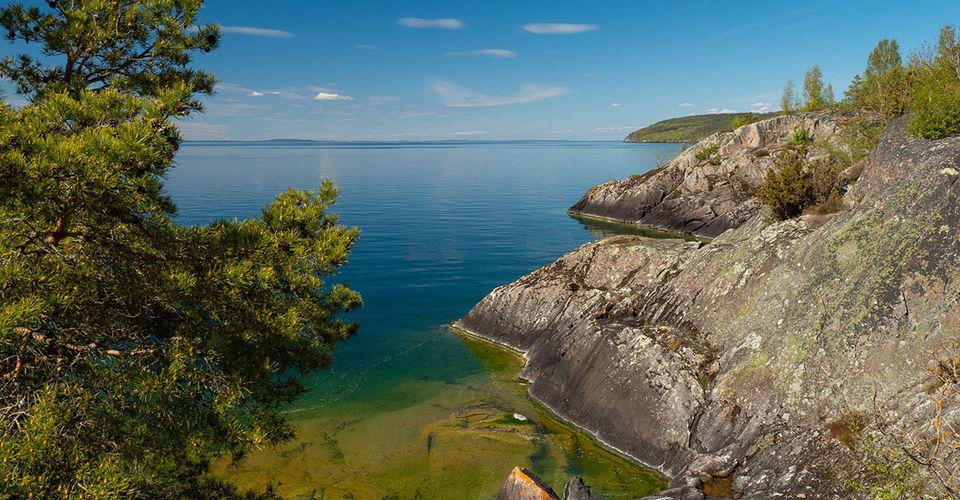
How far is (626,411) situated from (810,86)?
381ft

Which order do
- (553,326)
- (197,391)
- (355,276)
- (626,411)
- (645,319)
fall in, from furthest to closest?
1. (355,276)
2. (553,326)
3. (645,319)
4. (626,411)
5. (197,391)

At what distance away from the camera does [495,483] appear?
16203 mm

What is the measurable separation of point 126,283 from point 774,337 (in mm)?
16958

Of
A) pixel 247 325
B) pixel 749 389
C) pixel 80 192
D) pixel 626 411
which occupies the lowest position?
pixel 626 411

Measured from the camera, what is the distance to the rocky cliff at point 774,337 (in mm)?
13711

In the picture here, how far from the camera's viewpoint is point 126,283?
8.16 meters

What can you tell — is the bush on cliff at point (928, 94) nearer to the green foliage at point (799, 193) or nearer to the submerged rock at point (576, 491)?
the green foliage at point (799, 193)

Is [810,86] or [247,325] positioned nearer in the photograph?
[247,325]

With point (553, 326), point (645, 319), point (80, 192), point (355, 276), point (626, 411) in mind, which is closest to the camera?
point (80, 192)

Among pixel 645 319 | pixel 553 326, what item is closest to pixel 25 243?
pixel 645 319

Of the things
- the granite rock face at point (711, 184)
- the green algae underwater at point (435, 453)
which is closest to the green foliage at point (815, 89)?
the granite rock face at point (711, 184)

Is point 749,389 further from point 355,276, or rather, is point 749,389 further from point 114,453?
point 355,276

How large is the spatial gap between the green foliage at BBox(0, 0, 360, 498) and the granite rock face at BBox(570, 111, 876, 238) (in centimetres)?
5063

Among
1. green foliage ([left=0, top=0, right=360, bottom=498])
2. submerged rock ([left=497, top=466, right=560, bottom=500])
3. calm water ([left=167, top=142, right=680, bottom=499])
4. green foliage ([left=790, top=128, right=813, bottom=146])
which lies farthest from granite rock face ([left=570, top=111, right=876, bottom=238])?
green foliage ([left=0, top=0, right=360, bottom=498])
